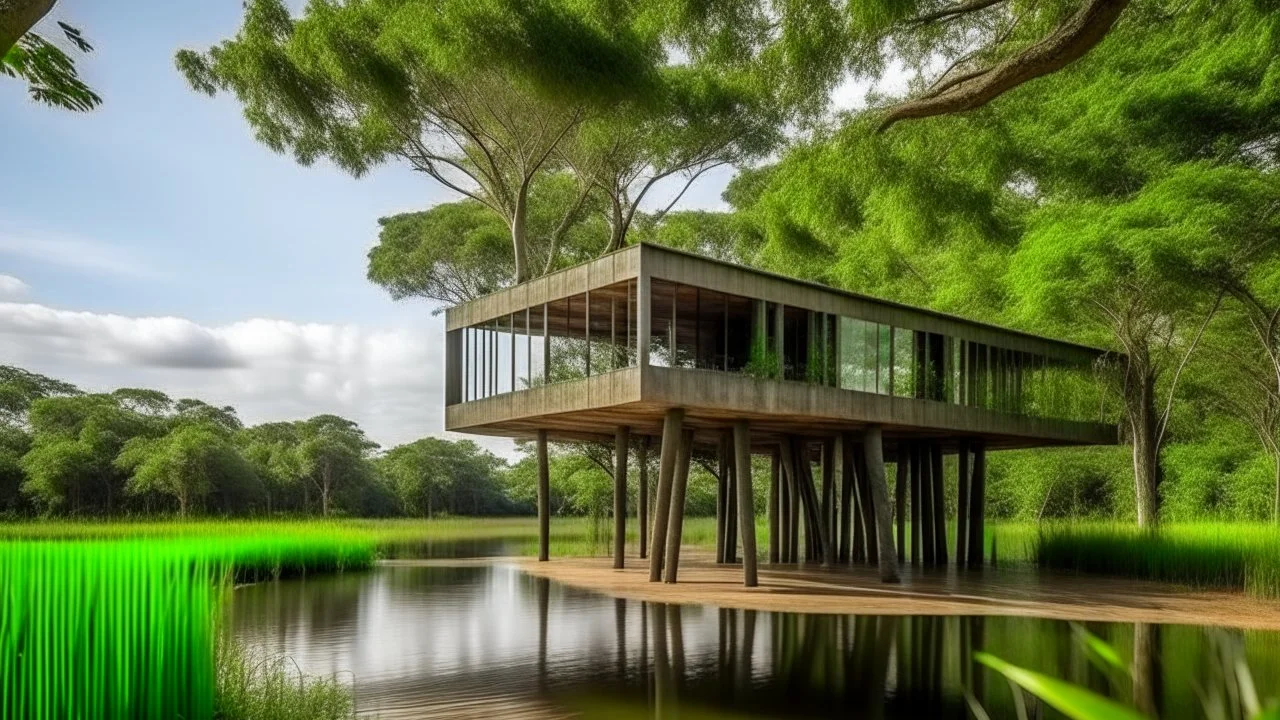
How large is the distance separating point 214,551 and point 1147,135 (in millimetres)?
18638

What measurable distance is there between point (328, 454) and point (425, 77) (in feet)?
116

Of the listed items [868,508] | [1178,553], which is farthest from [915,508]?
[1178,553]

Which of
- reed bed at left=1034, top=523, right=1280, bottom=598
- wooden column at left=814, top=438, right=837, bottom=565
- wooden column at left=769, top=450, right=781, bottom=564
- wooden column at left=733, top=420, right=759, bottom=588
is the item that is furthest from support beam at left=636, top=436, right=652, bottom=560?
reed bed at left=1034, top=523, right=1280, bottom=598

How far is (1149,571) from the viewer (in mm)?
19844

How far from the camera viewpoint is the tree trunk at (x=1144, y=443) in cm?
2433

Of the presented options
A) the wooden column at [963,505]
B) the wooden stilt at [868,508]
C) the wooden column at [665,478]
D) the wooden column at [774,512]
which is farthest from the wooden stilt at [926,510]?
the wooden column at [665,478]

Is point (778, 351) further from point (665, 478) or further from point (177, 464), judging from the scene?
point (177, 464)

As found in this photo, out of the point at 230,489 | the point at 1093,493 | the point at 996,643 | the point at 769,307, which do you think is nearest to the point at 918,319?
the point at 769,307

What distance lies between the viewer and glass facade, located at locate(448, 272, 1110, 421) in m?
17.5

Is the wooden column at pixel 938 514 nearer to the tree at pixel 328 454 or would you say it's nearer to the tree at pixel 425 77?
the tree at pixel 425 77

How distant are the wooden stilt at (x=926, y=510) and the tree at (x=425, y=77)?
1029cm

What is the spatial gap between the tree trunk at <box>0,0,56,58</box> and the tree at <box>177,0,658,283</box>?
13871mm

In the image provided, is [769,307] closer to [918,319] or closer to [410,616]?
[918,319]

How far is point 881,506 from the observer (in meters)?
18.6
